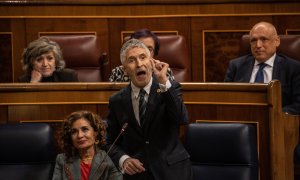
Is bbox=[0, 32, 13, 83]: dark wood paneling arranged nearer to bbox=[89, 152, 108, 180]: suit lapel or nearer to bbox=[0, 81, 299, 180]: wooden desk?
bbox=[0, 81, 299, 180]: wooden desk

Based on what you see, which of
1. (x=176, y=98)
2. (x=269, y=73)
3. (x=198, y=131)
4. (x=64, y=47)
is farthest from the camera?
(x=64, y=47)

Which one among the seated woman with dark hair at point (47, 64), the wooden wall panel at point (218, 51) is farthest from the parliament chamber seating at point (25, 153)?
the wooden wall panel at point (218, 51)

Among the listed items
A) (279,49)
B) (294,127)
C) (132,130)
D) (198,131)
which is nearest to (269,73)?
(279,49)

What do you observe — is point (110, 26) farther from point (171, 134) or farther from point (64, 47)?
point (171, 134)

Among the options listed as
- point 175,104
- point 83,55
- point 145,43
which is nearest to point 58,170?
point 175,104

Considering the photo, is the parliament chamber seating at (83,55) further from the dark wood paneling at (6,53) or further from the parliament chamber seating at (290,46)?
the parliament chamber seating at (290,46)

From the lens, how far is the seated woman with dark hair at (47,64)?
5.76ft

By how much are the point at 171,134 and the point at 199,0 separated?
0.84 metres

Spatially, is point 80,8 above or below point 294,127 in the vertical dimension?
above

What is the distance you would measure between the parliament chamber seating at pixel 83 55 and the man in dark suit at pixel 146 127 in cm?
57

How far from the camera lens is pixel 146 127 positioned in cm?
127

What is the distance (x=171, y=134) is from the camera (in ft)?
4.21

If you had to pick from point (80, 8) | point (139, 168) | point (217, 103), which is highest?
point (80, 8)

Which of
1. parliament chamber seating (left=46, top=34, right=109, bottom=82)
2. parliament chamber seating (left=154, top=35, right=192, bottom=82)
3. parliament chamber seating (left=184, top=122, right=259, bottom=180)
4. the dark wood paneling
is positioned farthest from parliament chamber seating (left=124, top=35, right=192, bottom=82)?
parliament chamber seating (left=184, top=122, right=259, bottom=180)
